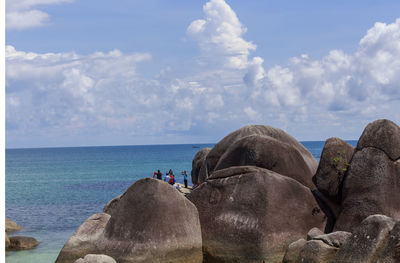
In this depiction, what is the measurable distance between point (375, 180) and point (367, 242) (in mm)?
4559

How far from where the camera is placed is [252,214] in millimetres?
16078

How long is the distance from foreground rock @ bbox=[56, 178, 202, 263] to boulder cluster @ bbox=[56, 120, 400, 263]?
3cm

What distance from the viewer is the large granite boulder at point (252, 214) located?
1588 centimetres

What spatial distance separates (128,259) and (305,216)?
5.44 meters

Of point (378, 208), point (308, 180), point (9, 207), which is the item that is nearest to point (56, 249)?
point (308, 180)

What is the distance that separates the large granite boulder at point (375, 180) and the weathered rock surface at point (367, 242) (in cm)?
391

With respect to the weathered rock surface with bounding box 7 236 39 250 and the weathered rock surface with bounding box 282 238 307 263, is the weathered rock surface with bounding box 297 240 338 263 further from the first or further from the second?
the weathered rock surface with bounding box 7 236 39 250

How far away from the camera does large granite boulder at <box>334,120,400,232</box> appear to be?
16625 millimetres

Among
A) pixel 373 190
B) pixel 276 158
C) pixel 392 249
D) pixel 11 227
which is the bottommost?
pixel 11 227

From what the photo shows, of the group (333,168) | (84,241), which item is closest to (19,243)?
(84,241)

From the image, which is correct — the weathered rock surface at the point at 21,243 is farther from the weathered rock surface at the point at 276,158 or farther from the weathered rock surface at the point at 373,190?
the weathered rock surface at the point at 373,190

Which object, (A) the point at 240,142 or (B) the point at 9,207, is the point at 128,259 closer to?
(A) the point at 240,142

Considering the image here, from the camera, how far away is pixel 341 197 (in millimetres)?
17609

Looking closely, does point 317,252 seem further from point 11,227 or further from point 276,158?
point 11,227
